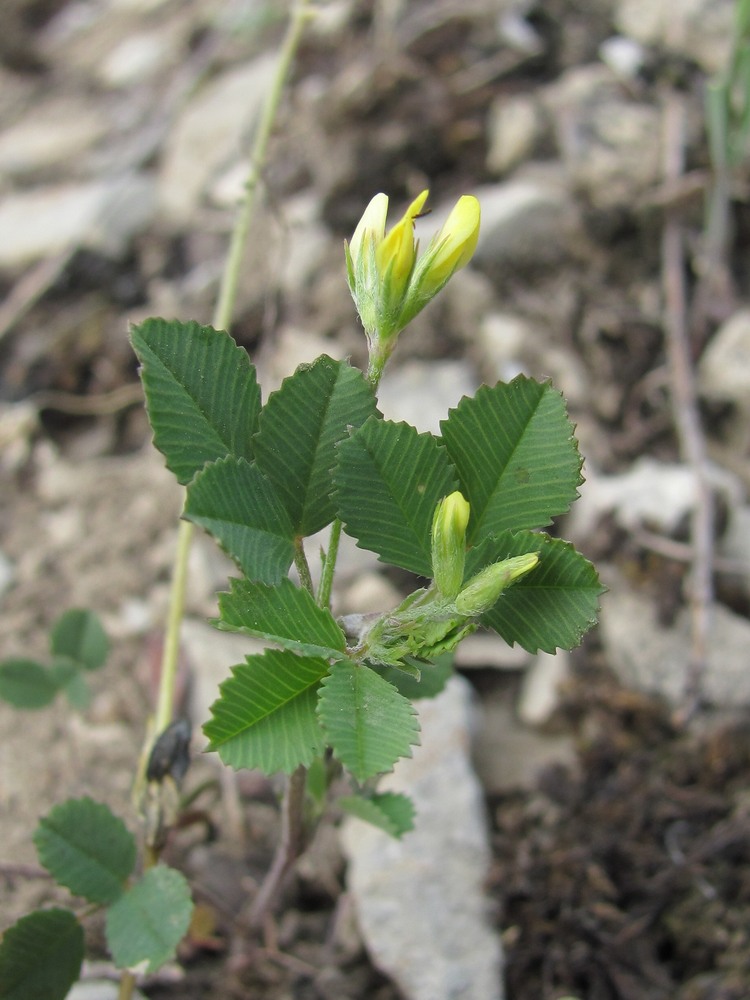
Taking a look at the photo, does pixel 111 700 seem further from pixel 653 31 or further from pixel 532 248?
pixel 653 31

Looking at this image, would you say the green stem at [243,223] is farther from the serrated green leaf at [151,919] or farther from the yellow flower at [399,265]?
the serrated green leaf at [151,919]

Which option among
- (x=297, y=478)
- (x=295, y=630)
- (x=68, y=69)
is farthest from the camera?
(x=68, y=69)

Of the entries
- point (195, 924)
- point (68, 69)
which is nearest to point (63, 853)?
point (195, 924)

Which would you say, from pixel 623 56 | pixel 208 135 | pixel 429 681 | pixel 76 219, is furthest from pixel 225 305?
pixel 623 56

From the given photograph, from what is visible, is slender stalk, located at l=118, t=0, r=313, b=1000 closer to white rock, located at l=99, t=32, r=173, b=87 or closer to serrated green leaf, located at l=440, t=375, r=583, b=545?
serrated green leaf, located at l=440, t=375, r=583, b=545

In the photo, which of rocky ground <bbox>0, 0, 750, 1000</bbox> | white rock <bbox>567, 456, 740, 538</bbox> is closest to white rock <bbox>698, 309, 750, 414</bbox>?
rocky ground <bbox>0, 0, 750, 1000</bbox>

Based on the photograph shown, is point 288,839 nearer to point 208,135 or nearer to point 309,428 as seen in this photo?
point 309,428

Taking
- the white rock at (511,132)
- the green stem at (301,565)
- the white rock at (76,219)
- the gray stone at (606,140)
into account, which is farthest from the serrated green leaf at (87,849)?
the white rock at (511,132)
